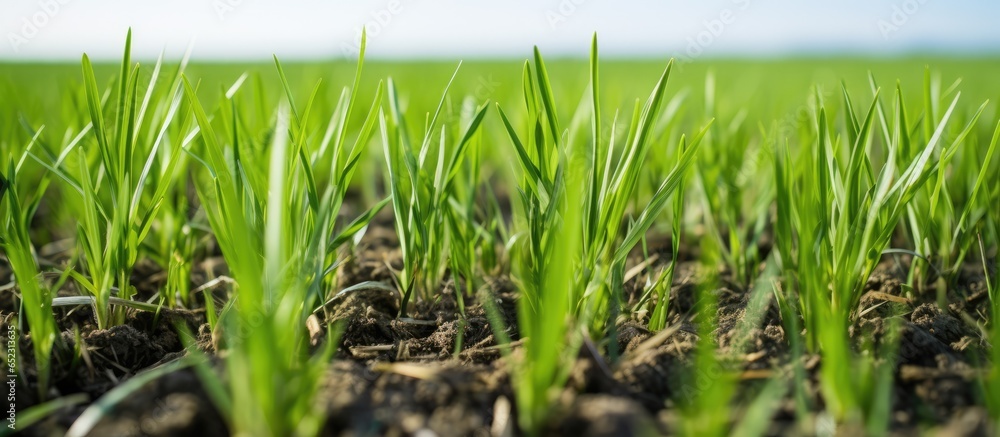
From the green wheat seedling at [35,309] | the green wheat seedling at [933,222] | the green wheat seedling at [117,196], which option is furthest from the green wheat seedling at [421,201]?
the green wheat seedling at [933,222]

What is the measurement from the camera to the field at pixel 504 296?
2.59ft

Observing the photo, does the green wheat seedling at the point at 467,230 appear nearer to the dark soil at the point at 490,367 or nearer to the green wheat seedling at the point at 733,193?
the dark soil at the point at 490,367

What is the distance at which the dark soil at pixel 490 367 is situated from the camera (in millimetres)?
807

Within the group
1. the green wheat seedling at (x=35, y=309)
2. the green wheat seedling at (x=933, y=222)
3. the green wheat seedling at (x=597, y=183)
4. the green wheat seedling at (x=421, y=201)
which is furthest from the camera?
the green wheat seedling at (x=933, y=222)

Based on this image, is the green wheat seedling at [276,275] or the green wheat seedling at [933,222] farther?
the green wheat seedling at [933,222]

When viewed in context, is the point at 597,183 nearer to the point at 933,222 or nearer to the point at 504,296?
the point at 504,296

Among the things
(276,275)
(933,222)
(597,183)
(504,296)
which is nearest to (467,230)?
(504,296)

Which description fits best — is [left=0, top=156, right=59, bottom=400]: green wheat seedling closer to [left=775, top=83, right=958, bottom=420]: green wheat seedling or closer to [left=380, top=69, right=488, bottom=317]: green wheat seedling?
[left=380, top=69, right=488, bottom=317]: green wheat seedling

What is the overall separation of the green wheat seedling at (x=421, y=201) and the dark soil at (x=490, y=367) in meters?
0.06

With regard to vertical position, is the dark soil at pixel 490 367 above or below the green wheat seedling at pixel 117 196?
below

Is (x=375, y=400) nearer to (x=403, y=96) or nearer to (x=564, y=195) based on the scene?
(x=564, y=195)

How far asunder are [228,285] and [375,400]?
0.71 metres

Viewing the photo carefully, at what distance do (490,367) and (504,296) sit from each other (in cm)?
40

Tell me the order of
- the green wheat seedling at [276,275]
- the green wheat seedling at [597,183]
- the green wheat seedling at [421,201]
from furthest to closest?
the green wheat seedling at [421,201] → the green wheat seedling at [597,183] → the green wheat seedling at [276,275]
